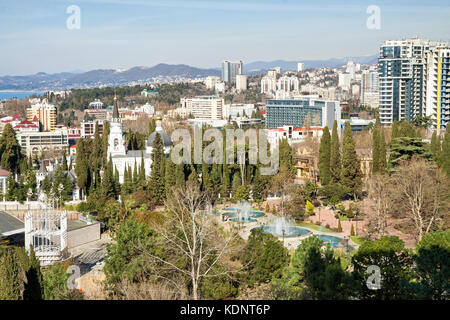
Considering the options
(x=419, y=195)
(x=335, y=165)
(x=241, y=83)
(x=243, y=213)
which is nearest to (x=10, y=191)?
→ (x=243, y=213)

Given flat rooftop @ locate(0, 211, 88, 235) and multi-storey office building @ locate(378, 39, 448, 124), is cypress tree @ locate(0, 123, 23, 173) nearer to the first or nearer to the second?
flat rooftop @ locate(0, 211, 88, 235)

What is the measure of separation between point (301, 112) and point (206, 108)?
2472 centimetres

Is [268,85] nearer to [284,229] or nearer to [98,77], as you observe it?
[98,77]

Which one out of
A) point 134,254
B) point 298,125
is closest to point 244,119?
point 298,125

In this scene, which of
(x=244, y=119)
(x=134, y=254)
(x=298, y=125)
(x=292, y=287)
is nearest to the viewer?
(x=292, y=287)

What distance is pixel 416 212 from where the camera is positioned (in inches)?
669

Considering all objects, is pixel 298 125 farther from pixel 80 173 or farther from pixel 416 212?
pixel 416 212

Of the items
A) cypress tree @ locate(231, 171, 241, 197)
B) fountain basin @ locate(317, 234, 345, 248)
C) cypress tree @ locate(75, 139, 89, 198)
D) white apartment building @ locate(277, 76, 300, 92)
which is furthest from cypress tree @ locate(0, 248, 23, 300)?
white apartment building @ locate(277, 76, 300, 92)

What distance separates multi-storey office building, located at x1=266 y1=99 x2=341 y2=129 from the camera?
52125 mm

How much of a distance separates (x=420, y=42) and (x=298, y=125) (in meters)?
14.3

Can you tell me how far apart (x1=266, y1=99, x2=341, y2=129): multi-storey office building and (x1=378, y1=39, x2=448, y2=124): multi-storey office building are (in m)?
7.41

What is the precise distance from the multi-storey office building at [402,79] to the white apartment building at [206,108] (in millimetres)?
35272

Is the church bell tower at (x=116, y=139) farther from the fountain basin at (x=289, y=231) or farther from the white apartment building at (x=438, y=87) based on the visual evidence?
the white apartment building at (x=438, y=87)

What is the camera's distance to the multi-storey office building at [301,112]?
52.1 m
